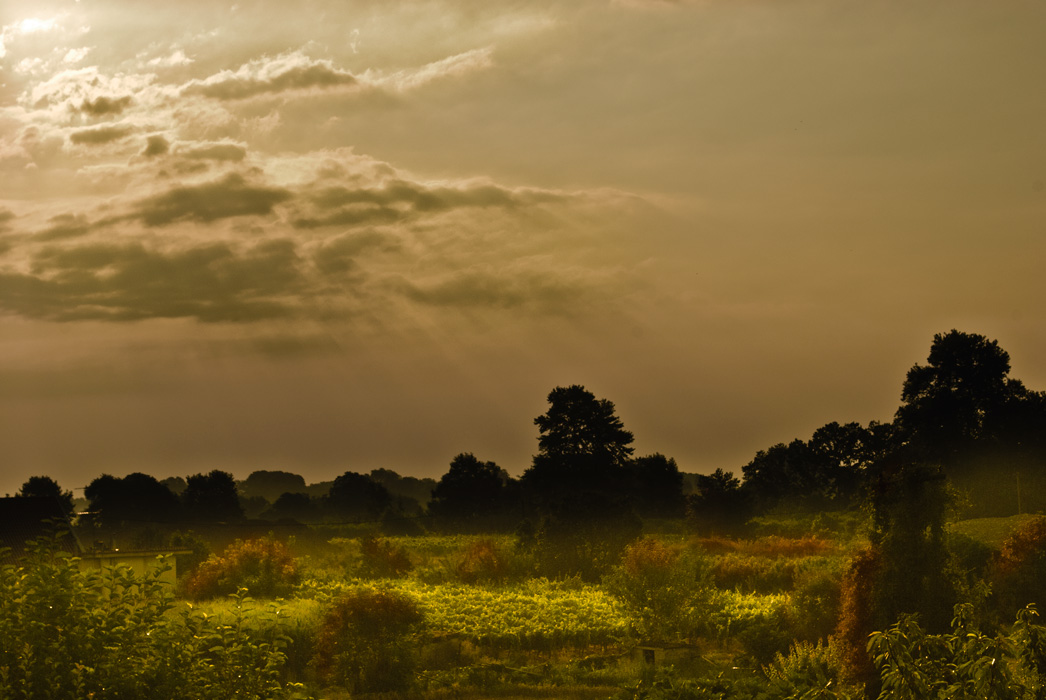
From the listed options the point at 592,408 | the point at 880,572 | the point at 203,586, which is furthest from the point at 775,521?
the point at 880,572

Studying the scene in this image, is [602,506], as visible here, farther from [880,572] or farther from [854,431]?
[854,431]

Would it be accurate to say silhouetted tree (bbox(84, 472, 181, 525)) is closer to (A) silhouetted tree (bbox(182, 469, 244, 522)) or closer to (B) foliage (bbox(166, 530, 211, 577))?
(A) silhouetted tree (bbox(182, 469, 244, 522))

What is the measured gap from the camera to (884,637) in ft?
26.3

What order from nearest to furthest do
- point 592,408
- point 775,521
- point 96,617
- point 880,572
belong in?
point 96,617, point 880,572, point 592,408, point 775,521

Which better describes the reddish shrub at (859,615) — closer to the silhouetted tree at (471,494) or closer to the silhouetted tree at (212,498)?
the silhouetted tree at (471,494)

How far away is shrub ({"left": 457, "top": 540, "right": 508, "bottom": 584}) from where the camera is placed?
42625mm

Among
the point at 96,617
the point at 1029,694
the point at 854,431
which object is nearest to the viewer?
the point at 1029,694

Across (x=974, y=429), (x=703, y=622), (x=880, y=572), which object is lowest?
(x=703, y=622)

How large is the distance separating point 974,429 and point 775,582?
85.0ft

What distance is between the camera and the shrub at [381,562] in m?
43.0

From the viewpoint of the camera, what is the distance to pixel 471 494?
97000 millimetres

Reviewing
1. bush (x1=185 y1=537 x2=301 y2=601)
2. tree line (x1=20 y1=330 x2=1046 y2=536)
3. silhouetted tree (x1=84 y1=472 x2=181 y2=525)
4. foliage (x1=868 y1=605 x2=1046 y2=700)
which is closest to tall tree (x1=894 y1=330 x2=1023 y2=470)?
tree line (x1=20 y1=330 x2=1046 y2=536)

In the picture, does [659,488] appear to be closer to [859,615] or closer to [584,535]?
[584,535]

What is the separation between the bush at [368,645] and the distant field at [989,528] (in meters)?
22.2
